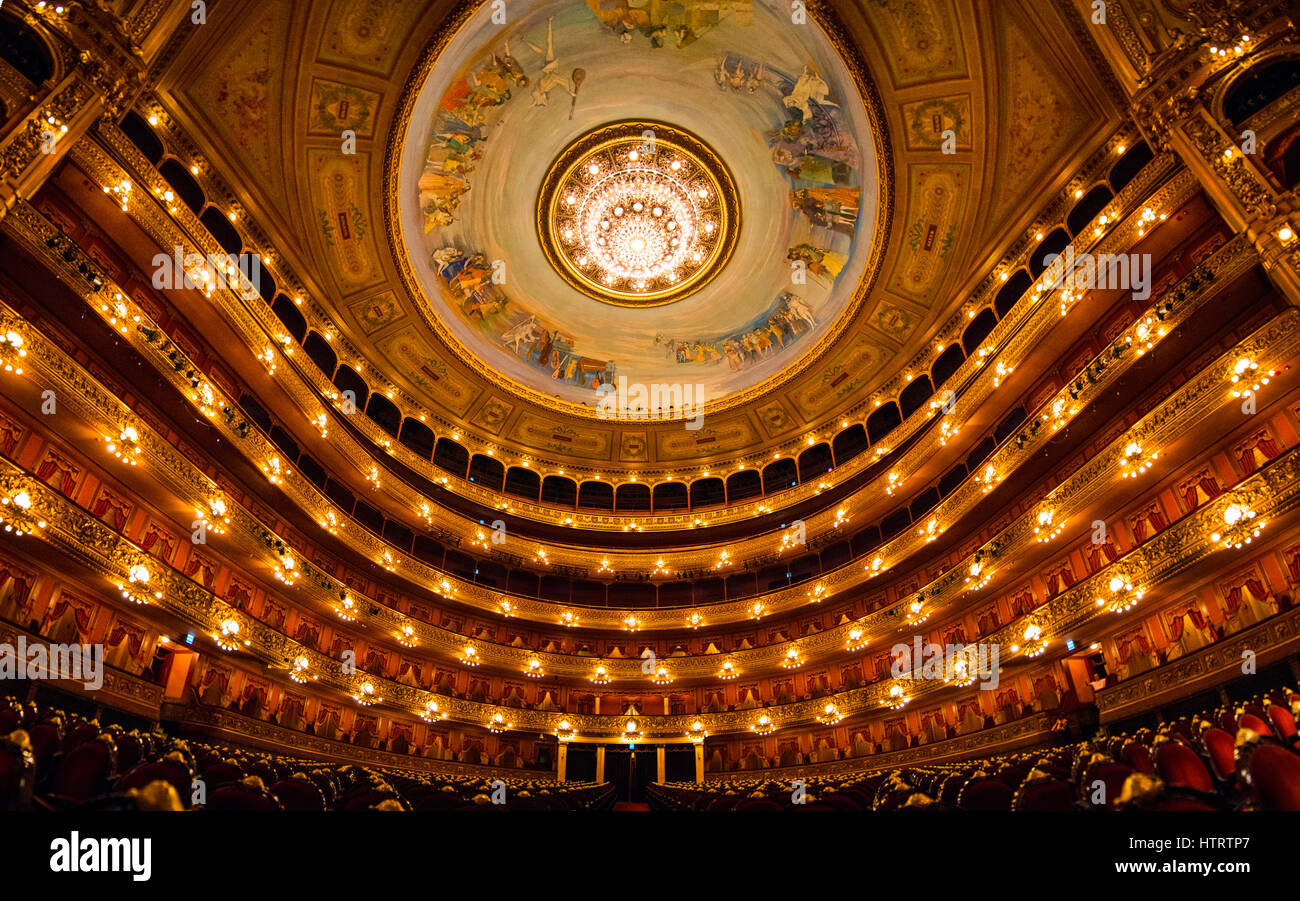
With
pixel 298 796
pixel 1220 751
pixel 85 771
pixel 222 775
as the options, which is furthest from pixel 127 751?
pixel 1220 751

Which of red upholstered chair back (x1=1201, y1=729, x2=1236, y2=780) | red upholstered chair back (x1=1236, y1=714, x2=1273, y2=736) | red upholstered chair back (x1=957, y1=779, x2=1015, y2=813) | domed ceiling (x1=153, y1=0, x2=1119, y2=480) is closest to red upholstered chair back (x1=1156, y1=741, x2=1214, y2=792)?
red upholstered chair back (x1=1201, y1=729, x2=1236, y2=780)

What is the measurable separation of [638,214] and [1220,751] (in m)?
25.2

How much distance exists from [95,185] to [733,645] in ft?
78.2

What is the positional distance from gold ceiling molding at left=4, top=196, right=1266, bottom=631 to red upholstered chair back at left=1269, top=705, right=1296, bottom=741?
Result: 8637 millimetres

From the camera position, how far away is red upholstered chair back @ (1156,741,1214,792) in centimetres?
402

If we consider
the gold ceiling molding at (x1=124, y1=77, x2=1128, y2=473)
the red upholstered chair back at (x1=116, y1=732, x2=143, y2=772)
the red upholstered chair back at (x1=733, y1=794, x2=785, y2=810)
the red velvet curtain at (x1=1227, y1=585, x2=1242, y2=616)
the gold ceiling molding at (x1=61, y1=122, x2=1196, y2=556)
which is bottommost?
the red upholstered chair back at (x1=733, y1=794, x2=785, y2=810)

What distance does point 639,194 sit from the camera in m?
25.8

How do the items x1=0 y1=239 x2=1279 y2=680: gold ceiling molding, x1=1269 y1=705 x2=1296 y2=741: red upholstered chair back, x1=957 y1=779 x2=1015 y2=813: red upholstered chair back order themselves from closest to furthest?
1. x1=957 y1=779 x2=1015 y2=813: red upholstered chair back
2. x1=1269 y1=705 x2=1296 y2=741: red upholstered chair back
3. x1=0 y1=239 x2=1279 y2=680: gold ceiling molding

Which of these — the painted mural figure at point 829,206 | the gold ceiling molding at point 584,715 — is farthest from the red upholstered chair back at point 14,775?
the painted mural figure at point 829,206

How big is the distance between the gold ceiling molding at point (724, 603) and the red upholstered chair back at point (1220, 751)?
9.95 m

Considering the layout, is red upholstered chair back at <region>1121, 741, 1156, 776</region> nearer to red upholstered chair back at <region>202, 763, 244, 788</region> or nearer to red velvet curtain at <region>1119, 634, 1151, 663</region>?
red upholstered chair back at <region>202, 763, 244, 788</region>

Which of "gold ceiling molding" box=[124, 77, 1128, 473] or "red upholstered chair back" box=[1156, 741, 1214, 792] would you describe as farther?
"gold ceiling molding" box=[124, 77, 1128, 473]

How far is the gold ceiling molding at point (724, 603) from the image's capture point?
1186 centimetres

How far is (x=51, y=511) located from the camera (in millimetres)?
11648
